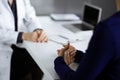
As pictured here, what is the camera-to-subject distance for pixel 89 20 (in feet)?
7.60

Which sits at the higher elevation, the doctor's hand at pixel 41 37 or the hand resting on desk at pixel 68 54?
the hand resting on desk at pixel 68 54

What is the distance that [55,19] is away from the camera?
93.9 inches

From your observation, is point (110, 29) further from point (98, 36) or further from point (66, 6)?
point (66, 6)

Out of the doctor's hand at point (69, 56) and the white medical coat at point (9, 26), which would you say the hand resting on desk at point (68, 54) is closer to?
the doctor's hand at point (69, 56)

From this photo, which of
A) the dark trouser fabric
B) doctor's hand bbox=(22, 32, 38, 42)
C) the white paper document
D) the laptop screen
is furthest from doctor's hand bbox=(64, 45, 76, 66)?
the white paper document

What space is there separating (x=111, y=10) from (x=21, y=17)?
50.6 inches

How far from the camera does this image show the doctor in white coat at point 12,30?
1688 millimetres

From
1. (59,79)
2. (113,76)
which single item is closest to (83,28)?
(59,79)

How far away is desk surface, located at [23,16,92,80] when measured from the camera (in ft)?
4.39

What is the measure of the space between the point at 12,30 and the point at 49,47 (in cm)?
30

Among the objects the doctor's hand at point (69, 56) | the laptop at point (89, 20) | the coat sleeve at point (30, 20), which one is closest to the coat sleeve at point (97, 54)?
the doctor's hand at point (69, 56)

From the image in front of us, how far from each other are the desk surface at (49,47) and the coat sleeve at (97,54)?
309 millimetres

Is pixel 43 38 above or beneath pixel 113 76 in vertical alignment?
beneath

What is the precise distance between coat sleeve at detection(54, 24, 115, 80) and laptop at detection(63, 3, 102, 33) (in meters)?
1.14
